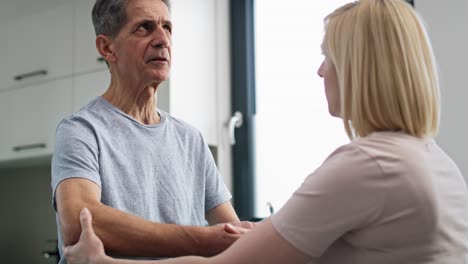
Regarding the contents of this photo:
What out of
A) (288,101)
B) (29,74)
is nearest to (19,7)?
(29,74)

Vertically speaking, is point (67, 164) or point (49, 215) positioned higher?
point (67, 164)

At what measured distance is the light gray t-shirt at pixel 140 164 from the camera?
1284 mm

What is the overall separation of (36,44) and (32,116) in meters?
0.39

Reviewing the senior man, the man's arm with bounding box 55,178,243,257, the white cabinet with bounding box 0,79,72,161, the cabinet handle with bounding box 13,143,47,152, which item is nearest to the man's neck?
the senior man

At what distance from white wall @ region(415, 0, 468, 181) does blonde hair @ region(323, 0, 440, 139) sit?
1.10 metres

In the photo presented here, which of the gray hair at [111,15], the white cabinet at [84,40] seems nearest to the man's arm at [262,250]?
the gray hair at [111,15]

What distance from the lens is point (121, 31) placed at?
1500 millimetres

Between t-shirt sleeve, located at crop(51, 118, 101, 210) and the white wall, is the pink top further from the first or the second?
the white wall

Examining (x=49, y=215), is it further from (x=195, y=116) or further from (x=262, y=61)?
(x=262, y=61)

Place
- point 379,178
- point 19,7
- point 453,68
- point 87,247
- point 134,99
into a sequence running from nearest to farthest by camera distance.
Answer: point 379,178 → point 87,247 → point 134,99 → point 453,68 → point 19,7

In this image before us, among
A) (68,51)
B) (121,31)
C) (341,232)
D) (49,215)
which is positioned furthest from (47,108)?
(341,232)

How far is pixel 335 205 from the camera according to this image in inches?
34.8

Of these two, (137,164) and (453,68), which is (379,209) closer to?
(137,164)

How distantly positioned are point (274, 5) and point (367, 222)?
212cm
